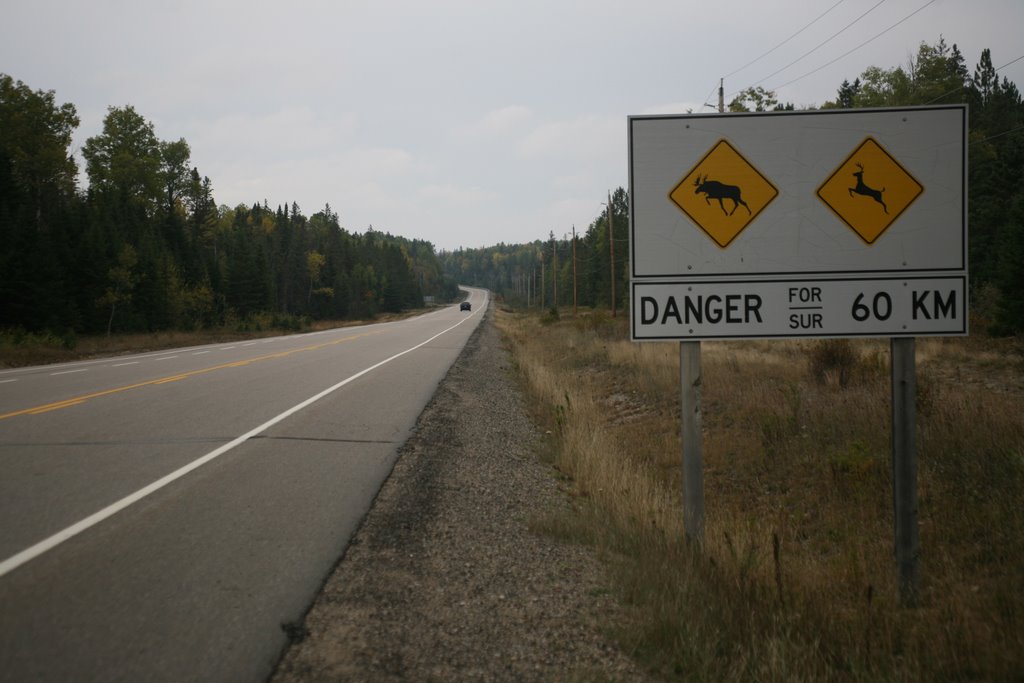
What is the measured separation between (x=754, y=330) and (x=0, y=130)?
63248 millimetres

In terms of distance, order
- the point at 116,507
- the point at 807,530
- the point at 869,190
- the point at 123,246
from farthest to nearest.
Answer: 1. the point at 123,246
2. the point at 807,530
3. the point at 116,507
4. the point at 869,190

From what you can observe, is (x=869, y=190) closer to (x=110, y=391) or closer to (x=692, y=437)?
(x=692, y=437)

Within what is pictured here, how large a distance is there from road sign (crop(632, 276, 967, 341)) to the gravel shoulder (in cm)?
163

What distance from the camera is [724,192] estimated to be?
3.96 m

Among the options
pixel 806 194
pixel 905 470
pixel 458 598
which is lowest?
pixel 458 598

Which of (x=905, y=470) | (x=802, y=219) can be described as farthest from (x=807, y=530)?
(x=802, y=219)

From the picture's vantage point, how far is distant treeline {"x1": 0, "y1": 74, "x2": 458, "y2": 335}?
3697cm

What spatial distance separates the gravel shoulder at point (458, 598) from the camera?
9.77 ft

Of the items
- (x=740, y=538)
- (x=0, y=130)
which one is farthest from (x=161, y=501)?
(x=0, y=130)

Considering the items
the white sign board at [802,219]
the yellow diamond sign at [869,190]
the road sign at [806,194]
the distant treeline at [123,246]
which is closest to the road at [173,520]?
the white sign board at [802,219]

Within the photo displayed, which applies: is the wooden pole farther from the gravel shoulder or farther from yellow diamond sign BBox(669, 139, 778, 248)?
the gravel shoulder

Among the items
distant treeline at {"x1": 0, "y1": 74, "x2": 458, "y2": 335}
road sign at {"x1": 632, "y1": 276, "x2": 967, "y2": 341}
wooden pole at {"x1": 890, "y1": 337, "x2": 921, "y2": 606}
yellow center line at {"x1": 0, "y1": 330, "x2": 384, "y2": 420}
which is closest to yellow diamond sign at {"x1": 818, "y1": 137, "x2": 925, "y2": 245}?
road sign at {"x1": 632, "y1": 276, "x2": 967, "y2": 341}

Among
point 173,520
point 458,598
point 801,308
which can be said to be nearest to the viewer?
point 458,598

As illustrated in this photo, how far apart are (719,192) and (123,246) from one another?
50.8 meters
